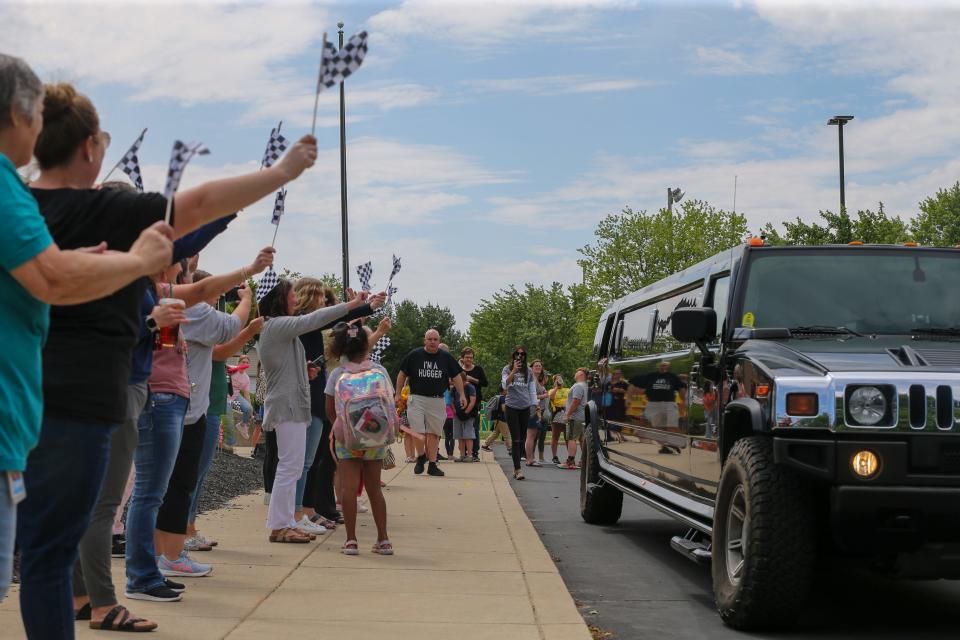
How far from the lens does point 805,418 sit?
5.65m

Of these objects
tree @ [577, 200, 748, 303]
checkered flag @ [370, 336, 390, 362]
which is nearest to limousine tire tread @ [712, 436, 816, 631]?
checkered flag @ [370, 336, 390, 362]

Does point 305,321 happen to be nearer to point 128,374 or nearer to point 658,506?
point 658,506

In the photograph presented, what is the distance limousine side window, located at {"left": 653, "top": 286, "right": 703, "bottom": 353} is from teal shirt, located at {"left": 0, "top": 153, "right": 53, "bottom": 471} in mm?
5308

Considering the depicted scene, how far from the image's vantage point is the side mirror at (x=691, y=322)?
7.02 meters

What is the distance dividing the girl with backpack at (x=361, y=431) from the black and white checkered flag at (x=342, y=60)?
4197 millimetres

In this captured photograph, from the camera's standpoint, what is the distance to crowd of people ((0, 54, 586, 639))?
3055 millimetres

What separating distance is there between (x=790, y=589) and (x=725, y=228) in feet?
169

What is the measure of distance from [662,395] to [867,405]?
2.86 metres

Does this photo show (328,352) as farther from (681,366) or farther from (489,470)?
(489,470)

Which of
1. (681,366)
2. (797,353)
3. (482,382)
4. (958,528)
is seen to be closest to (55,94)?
(797,353)

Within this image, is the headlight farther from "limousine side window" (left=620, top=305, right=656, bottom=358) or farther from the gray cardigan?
the gray cardigan

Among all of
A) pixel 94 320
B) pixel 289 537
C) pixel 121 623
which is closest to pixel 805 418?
pixel 121 623

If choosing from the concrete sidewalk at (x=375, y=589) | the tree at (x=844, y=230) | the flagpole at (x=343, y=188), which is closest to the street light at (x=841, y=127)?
the tree at (x=844, y=230)

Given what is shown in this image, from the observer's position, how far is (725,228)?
55906mm
